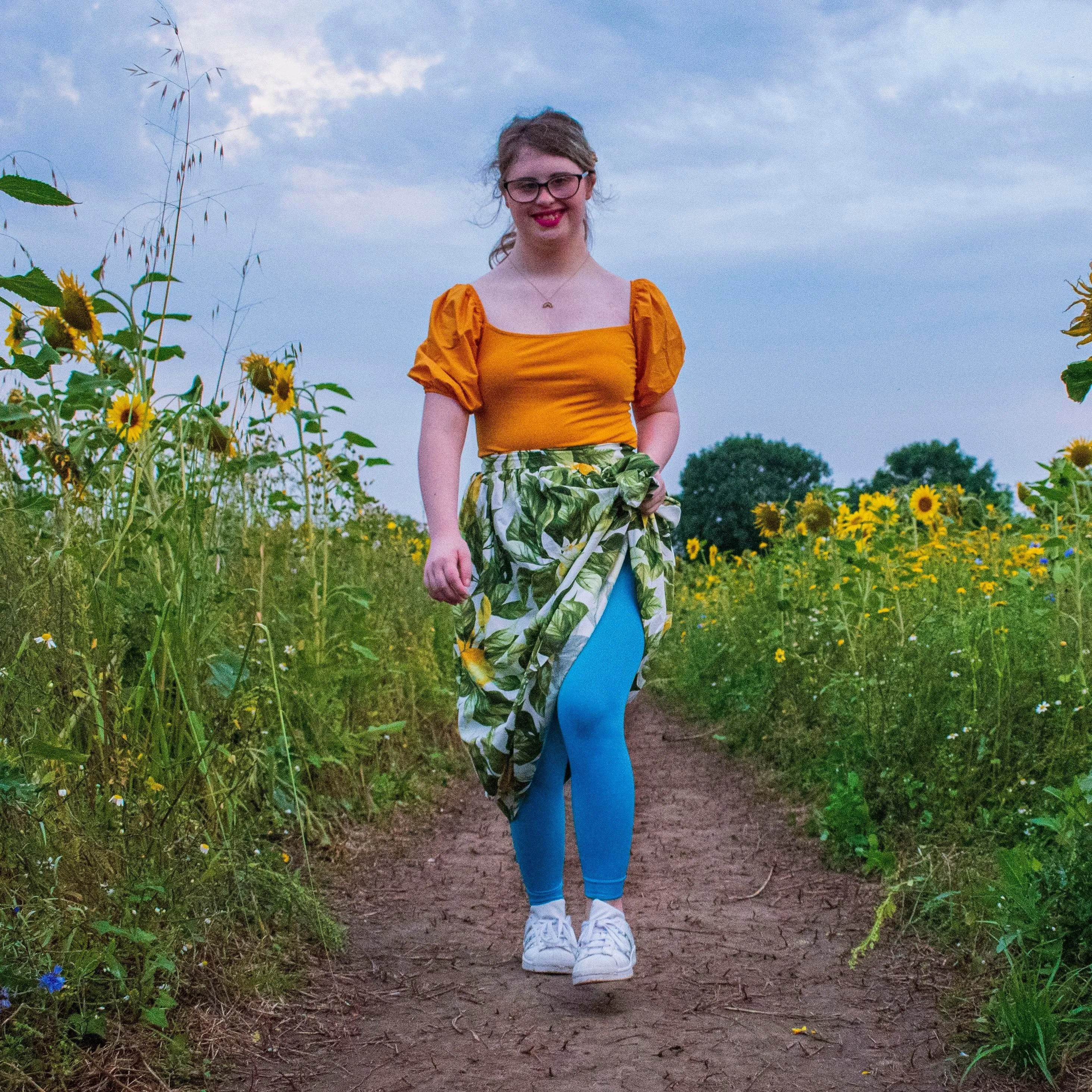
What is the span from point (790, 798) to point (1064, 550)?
142cm

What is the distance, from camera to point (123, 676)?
288cm

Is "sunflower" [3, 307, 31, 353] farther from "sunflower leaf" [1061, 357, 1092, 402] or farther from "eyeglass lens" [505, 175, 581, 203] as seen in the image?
"sunflower leaf" [1061, 357, 1092, 402]

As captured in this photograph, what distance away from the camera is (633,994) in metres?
2.60

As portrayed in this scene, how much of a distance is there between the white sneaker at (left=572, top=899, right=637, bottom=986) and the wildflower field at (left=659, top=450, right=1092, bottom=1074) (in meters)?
0.74

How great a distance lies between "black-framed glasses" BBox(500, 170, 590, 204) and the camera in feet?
8.48

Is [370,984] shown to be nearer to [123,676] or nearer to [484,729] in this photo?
[484,729]

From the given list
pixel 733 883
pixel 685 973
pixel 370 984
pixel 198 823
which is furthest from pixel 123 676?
pixel 733 883

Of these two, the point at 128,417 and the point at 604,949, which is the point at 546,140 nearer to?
the point at 128,417

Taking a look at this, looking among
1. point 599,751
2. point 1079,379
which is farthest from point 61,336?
point 1079,379

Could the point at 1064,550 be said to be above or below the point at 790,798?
above

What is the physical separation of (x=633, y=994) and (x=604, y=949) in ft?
0.95

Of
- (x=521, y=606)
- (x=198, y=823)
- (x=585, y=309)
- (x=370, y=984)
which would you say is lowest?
(x=370, y=984)

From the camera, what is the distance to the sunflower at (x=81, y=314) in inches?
130

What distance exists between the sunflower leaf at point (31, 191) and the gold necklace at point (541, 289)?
3.71 ft
